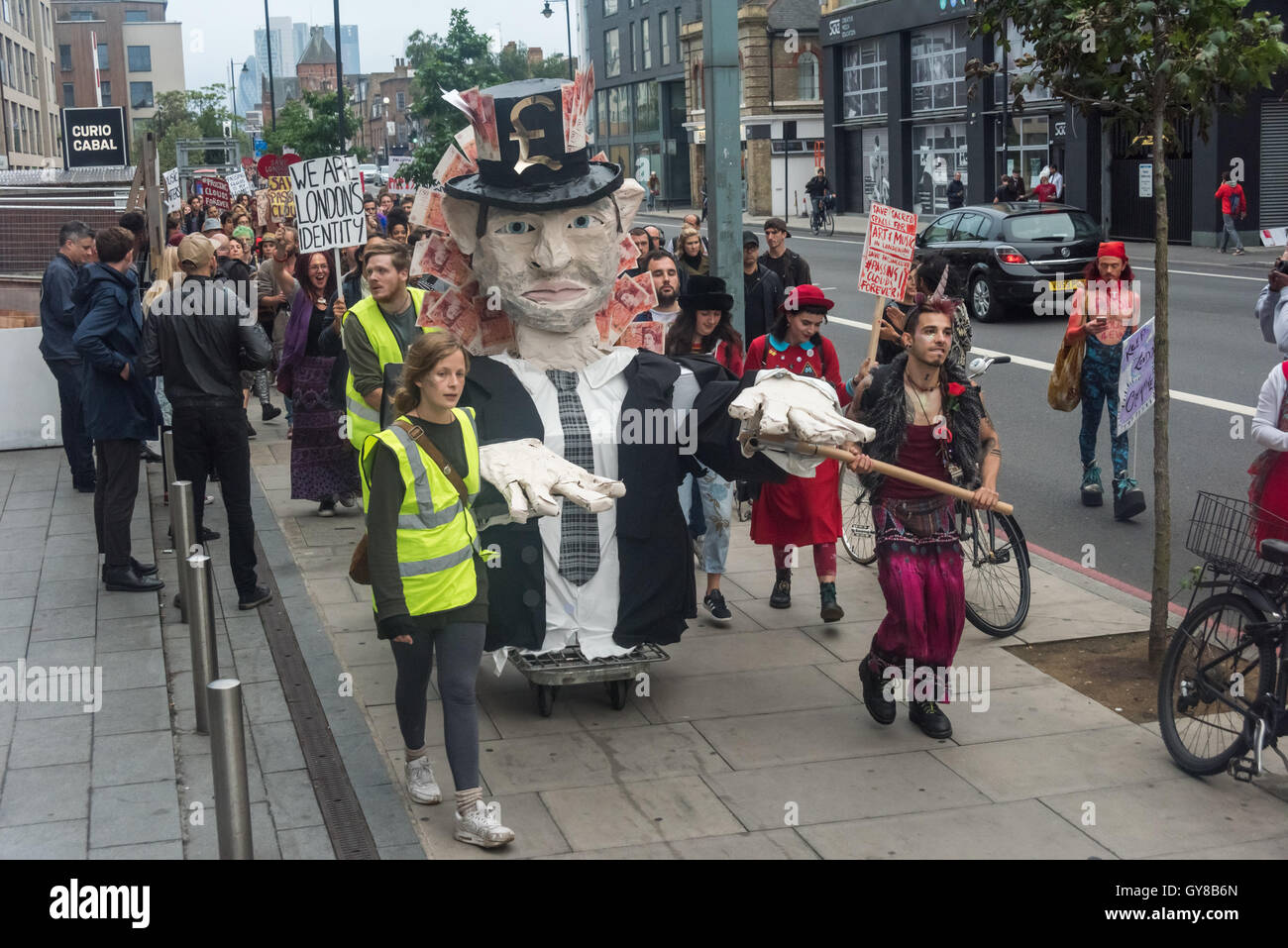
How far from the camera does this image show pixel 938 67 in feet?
144

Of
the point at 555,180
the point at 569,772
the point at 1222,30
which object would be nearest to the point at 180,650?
the point at 569,772

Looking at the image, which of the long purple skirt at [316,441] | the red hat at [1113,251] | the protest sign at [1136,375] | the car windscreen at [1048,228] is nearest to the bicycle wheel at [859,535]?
the protest sign at [1136,375]

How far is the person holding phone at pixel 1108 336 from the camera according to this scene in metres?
9.82

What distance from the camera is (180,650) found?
292 inches

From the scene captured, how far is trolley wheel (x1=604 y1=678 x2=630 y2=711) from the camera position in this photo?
257 inches

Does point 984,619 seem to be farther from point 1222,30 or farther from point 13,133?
point 13,133

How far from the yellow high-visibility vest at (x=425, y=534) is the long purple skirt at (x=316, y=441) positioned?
511cm

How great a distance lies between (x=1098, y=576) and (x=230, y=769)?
5.99 meters

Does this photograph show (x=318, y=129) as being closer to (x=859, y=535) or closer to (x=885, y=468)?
(x=859, y=535)

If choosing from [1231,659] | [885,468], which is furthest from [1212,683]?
[885,468]

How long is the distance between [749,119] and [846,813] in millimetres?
56209

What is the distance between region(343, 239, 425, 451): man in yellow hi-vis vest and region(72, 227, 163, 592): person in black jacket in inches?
53.2

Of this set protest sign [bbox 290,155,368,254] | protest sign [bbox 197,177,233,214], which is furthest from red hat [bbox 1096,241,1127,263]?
protest sign [bbox 197,177,233,214]

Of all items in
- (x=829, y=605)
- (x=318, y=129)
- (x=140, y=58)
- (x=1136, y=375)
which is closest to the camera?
(x=829, y=605)
